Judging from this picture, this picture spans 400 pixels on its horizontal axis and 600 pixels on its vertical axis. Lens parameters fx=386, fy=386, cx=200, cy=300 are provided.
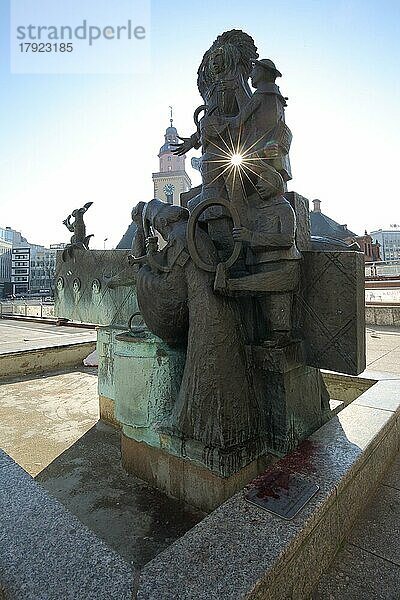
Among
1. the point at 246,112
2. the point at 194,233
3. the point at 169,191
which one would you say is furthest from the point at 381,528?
the point at 169,191

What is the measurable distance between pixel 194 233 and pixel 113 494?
2003 millimetres

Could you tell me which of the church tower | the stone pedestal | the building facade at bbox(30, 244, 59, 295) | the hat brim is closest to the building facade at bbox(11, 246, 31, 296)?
the building facade at bbox(30, 244, 59, 295)

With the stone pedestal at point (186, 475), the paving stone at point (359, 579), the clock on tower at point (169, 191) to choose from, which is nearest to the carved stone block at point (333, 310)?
the stone pedestal at point (186, 475)

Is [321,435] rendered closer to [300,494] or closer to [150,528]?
[300,494]

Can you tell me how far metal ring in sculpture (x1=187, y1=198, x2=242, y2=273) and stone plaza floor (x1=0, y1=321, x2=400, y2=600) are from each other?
65.6 inches

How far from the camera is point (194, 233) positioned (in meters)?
2.71

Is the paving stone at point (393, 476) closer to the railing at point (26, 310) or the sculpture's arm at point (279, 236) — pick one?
the sculpture's arm at point (279, 236)

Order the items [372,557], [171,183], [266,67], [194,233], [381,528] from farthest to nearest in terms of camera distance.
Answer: [171,183] < [266,67] < [194,233] < [381,528] < [372,557]

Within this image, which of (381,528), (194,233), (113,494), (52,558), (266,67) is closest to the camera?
(52,558)

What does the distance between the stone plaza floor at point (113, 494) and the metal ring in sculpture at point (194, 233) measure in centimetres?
167

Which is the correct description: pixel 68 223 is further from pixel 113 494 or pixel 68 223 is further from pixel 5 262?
pixel 5 262

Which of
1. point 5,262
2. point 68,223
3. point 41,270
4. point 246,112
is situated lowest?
point 68,223

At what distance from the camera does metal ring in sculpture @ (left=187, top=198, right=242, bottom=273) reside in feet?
8.41

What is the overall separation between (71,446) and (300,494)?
2.52 m
